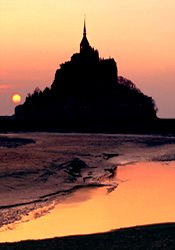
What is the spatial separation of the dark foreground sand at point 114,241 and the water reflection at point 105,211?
5.19 ft

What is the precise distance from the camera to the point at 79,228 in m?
17.4

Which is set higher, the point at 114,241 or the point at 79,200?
the point at 114,241

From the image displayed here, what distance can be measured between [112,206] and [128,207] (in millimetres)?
760

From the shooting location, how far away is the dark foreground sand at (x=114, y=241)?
13.8 meters

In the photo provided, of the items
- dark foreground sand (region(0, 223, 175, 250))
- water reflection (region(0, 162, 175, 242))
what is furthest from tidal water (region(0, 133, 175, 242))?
dark foreground sand (region(0, 223, 175, 250))

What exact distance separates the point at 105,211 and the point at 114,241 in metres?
6.15

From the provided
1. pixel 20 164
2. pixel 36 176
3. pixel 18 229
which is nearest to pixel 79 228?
pixel 18 229

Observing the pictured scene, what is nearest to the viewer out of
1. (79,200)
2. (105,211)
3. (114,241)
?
(114,241)

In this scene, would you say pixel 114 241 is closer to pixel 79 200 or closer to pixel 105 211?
pixel 105 211

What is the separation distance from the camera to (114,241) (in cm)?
1441

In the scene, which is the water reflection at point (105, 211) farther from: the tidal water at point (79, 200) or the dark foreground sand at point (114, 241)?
the dark foreground sand at point (114, 241)

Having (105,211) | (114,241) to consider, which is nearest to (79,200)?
(105,211)

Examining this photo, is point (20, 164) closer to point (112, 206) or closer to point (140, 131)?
point (112, 206)

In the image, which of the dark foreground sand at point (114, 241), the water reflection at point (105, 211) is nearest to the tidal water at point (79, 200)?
the water reflection at point (105, 211)
